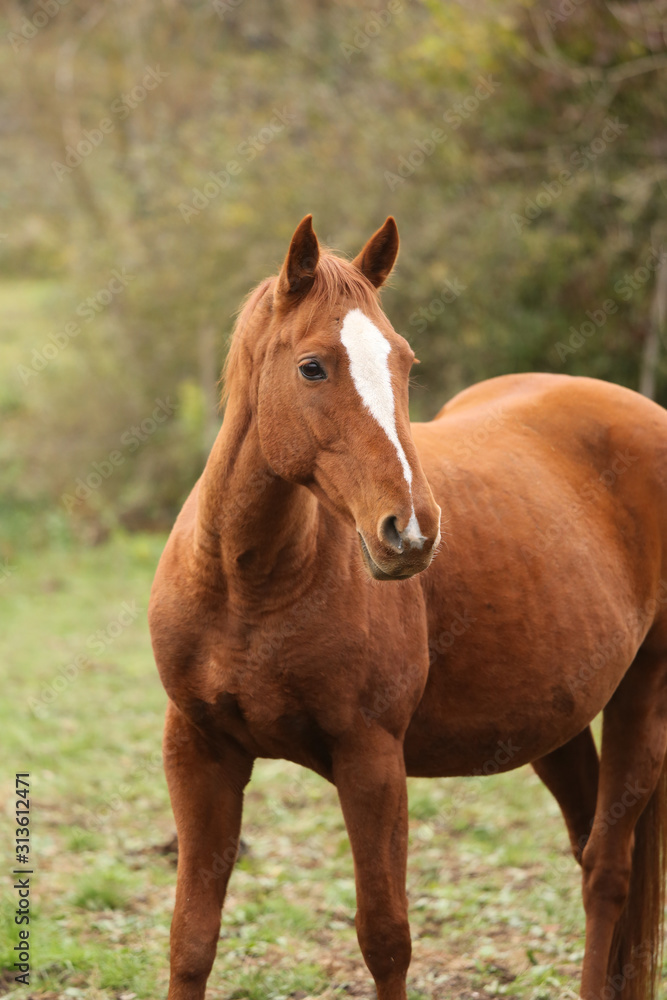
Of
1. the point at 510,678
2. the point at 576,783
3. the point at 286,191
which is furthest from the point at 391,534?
the point at 286,191

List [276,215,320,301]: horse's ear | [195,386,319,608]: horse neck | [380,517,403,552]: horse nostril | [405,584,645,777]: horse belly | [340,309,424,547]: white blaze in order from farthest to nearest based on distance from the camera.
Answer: [405,584,645,777]: horse belly → [195,386,319,608]: horse neck → [276,215,320,301]: horse's ear → [340,309,424,547]: white blaze → [380,517,403,552]: horse nostril

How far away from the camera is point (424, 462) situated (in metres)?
3.12

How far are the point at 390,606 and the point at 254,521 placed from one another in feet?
1.53

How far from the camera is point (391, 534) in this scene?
2.12 m

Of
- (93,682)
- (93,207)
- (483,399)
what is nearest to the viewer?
(483,399)

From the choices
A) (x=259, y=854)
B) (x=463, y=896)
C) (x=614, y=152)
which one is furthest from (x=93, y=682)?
(x=614, y=152)

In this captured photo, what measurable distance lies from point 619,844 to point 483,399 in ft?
5.73

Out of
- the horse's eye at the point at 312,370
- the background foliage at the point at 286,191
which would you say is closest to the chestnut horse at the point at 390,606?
the horse's eye at the point at 312,370

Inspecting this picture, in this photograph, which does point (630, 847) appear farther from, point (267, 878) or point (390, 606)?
point (267, 878)

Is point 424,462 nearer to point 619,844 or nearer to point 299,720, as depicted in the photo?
point 299,720

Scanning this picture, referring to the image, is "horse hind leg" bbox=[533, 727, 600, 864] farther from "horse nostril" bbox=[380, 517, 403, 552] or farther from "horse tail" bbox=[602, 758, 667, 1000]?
"horse nostril" bbox=[380, 517, 403, 552]

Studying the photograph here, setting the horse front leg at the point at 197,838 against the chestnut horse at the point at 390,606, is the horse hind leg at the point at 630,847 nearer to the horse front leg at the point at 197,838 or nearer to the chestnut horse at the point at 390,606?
the chestnut horse at the point at 390,606

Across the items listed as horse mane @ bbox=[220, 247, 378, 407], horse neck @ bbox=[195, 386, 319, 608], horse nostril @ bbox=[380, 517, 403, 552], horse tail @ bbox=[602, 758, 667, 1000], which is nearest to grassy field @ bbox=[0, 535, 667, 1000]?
horse tail @ bbox=[602, 758, 667, 1000]

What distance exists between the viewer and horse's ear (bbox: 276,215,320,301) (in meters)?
2.33
